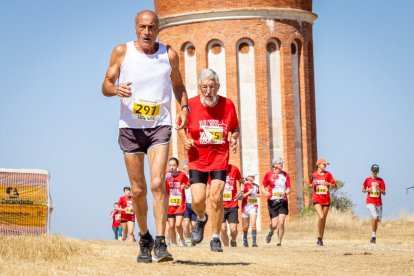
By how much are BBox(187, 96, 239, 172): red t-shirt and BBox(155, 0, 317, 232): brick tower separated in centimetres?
3183

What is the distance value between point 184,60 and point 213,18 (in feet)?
8.26

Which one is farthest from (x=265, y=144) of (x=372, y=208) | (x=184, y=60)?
(x=372, y=208)

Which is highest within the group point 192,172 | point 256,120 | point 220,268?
point 256,120

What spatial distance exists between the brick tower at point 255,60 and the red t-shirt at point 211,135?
31.8 m

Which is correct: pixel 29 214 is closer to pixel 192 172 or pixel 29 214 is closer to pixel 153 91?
pixel 192 172

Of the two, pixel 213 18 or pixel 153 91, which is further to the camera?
pixel 213 18

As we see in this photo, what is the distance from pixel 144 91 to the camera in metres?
12.1

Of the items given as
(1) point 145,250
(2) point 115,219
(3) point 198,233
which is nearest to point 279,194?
(3) point 198,233

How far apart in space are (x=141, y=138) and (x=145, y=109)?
13.5 inches

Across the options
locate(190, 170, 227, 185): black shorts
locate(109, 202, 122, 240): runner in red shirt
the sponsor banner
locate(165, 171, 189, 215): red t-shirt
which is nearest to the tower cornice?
locate(109, 202, 122, 240): runner in red shirt

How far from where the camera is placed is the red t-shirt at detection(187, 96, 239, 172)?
15016 mm

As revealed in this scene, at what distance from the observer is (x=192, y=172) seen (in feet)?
49.7

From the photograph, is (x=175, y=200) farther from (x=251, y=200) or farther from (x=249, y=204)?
(x=251, y=200)

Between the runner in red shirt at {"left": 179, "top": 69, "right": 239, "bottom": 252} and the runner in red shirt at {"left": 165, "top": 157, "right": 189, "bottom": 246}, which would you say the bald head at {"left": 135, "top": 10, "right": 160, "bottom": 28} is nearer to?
the runner in red shirt at {"left": 179, "top": 69, "right": 239, "bottom": 252}
